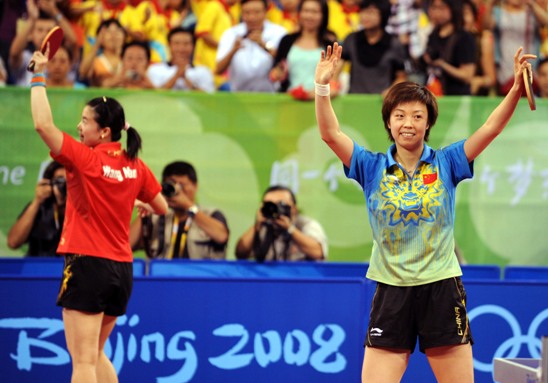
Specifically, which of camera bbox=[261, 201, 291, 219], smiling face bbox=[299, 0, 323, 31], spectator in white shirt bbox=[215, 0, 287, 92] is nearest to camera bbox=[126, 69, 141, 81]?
spectator in white shirt bbox=[215, 0, 287, 92]

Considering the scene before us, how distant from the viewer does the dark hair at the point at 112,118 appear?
5.30 metres

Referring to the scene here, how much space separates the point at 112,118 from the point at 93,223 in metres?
0.62

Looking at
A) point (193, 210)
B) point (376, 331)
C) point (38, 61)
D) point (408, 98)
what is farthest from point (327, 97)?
point (193, 210)

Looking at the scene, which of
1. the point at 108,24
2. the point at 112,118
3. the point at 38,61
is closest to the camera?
the point at 38,61

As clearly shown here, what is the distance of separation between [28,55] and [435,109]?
574 cm

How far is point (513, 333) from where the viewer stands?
6.36 meters

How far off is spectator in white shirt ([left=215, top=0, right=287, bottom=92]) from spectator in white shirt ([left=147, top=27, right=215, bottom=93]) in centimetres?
25

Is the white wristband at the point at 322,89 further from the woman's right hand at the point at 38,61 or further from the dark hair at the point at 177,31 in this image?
the dark hair at the point at 177,31

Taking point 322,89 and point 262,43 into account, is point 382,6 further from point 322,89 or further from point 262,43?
point 322,89

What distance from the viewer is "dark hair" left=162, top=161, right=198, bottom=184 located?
7.67 metres

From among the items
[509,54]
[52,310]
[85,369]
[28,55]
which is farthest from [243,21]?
[85,369]

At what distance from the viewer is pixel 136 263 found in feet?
22.9

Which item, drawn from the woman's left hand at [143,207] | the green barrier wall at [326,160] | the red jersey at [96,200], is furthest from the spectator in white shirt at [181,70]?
the red jersey at [96,200]

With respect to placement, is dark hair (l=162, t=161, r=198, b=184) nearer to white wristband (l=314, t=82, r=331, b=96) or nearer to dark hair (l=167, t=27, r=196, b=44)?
dark hair (l=167, t=27, r=196, b=44)
